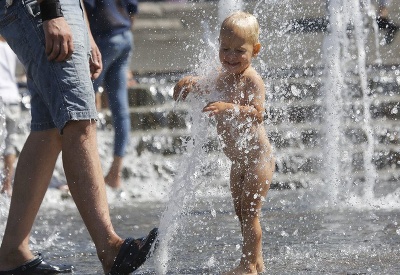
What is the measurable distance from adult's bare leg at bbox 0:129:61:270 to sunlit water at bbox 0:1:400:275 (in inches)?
11.1

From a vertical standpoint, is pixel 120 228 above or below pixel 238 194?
below

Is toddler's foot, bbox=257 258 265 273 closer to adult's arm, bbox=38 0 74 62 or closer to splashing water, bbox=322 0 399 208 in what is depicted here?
adult's arm, bbox=38 0 74 62

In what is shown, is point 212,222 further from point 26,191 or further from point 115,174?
point 115,174

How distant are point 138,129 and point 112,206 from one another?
1874 mm

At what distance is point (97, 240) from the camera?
13.4 ft

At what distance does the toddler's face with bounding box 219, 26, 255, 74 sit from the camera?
4277mm

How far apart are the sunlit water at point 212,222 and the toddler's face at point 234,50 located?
21cm

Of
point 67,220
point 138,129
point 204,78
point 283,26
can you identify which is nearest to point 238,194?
point 204,78

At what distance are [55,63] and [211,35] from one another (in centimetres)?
332

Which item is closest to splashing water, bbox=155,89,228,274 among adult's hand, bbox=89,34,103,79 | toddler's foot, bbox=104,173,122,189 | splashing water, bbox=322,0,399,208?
adult's hand, bbox=89,34,103,79

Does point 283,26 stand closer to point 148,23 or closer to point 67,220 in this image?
point 67,220

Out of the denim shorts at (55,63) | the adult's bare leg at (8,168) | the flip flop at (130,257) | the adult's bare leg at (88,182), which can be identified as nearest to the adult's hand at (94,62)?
the denim shorts at (55,63)

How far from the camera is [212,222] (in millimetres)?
5809

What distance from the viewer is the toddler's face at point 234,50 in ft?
14.0
